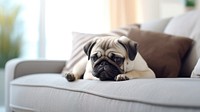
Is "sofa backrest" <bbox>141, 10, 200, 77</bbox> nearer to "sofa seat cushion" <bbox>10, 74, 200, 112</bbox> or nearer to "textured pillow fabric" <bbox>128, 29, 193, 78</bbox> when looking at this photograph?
"textured pillow fabric" <bbox>128, 29, 193, 78</bbox>

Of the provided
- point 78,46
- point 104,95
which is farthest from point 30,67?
point 104,95

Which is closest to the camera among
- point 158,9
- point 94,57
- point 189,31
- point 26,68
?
point 94,57

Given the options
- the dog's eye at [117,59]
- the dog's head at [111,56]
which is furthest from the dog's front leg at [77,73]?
the dog's eye at [117,59]

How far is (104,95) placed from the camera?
128 cm

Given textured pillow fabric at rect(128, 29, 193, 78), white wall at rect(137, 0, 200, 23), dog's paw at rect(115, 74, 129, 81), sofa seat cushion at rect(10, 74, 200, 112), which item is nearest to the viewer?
sofa seat cushion at rect(10, 74, 200, 112)

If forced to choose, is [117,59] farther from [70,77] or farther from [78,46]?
[78,46]

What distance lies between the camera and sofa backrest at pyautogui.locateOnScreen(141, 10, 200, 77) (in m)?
1.75

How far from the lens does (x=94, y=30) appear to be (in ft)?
10.6

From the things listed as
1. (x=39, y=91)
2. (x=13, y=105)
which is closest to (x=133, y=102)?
(x=39, y=91)

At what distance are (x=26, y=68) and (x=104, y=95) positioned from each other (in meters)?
1.00

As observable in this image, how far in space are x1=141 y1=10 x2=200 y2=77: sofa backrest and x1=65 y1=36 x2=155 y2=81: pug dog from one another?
267mm

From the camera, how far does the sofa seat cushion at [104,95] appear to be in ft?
3.27

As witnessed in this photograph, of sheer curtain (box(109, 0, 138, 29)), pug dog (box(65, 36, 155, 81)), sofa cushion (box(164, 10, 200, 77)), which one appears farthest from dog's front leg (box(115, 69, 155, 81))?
sheer curtain (box(109, 0, 138, 29))

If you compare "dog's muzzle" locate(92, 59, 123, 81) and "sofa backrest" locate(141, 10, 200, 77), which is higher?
"sofa backrest" locate(141, 10, 200, 77)
